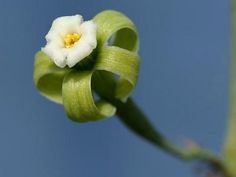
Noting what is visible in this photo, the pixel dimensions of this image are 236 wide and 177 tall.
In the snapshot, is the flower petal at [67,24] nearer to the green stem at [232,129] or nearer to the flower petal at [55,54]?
the flower petal at [55,54]

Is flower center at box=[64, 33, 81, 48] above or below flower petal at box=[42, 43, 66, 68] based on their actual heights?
above

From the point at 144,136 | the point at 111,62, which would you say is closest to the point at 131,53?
the point at 111,62

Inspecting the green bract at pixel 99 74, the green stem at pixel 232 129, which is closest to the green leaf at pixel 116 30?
the green bract at pixel 99 74

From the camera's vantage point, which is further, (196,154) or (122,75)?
(196,154)

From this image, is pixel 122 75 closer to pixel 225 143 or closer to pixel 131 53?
pixel 131 53

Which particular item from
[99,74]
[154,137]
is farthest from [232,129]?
[99,74]

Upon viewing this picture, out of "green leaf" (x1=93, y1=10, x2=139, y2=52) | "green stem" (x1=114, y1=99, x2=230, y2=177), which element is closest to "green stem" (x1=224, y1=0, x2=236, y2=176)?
"green stem" (x1=114, y1=99, x2=230, y2=177)

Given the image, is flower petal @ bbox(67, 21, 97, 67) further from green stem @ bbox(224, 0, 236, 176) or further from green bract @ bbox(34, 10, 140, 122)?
green stem @ bbox(224, 0, 236, 176)
